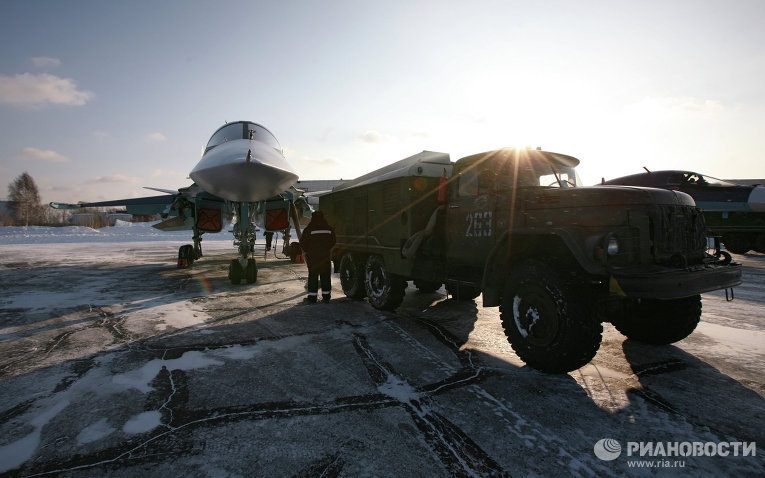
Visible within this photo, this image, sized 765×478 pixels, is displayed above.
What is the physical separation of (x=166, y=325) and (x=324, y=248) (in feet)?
9.06

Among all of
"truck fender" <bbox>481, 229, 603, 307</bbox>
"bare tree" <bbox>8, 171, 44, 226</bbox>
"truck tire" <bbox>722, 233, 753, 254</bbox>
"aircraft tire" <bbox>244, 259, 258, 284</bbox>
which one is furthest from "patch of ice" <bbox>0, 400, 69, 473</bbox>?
"bare tree" <bbox>8, 171, 44, 226</bbox>

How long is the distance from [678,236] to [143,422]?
464cm

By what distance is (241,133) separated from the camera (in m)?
9.45

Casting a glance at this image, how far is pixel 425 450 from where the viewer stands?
2164 mm

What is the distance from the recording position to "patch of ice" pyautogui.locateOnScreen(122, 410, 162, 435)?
238 cm

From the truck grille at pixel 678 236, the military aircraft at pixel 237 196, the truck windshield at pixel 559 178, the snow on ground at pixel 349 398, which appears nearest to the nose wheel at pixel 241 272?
the military aircraft at pixel 237 196

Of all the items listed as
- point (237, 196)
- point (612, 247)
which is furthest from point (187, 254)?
point (612, 247)

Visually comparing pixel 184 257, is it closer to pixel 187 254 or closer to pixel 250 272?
pixel 187 254

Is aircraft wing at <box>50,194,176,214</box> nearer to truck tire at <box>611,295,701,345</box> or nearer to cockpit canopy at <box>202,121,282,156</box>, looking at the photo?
cockpit canopy at <box>202,121,282,156</box>

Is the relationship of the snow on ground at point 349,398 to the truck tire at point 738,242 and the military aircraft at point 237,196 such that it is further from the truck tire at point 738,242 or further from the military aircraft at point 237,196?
the truck tire at point 738,242

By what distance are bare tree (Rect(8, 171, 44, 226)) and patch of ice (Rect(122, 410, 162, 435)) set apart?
6923 cm

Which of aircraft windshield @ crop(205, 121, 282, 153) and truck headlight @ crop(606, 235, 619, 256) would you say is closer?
truck headlight @ crop(606, 235, 619, 256)

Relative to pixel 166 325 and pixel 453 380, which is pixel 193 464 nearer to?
pixel 453 380

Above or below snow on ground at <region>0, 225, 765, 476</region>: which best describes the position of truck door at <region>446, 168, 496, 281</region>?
above
